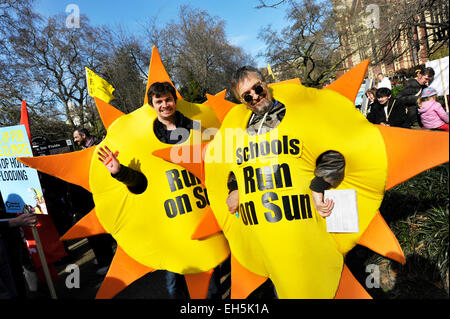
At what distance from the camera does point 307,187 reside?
6.52 feet

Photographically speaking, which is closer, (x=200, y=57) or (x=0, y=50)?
(x=0, y=50)

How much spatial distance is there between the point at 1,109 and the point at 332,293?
1297 cm

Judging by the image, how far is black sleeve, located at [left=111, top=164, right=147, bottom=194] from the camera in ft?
8.00

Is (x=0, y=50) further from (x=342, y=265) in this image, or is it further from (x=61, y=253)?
(x=342, y=265)

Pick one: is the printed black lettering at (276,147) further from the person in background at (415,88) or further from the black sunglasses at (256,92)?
the person in background at (415,88)

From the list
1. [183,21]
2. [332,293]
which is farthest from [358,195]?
[183,21]

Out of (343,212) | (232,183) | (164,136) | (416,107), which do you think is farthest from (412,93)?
(164,136)

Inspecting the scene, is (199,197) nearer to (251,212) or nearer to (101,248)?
(251,212)

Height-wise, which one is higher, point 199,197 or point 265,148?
point 265,148

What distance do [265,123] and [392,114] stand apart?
10.2 feet

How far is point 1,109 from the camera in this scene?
34.3 ft

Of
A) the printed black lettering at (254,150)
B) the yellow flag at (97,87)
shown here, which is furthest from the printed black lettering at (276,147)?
the yellow flag at (97,87)

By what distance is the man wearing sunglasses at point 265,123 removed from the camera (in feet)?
6.29

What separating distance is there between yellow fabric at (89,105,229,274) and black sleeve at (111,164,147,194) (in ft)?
0.20
